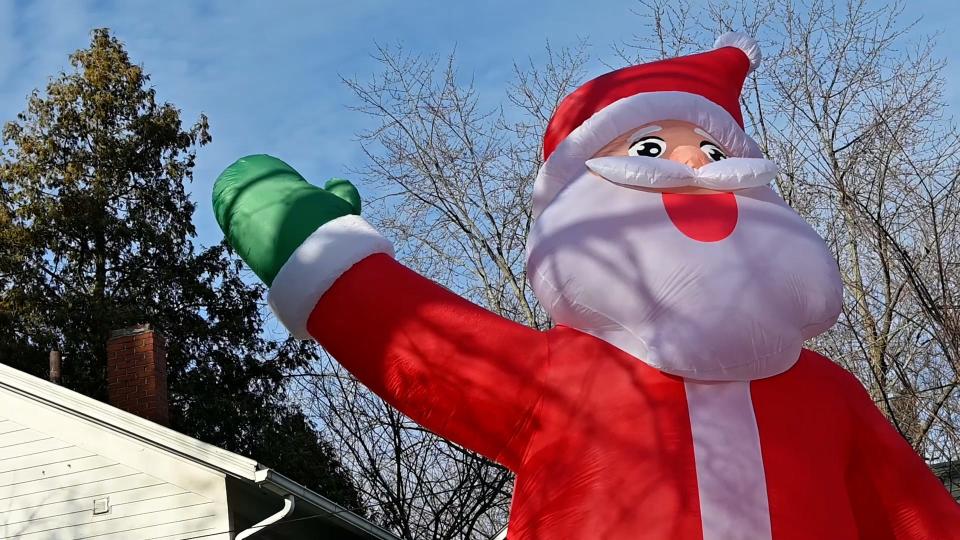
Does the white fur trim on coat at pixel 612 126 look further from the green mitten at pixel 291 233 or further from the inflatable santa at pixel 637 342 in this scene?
the green mitten at pixel 291 233

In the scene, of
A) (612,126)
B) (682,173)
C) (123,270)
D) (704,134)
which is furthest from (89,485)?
(123,270)

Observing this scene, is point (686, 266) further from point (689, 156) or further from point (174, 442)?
point (174, 442)

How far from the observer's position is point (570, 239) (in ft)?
14.8

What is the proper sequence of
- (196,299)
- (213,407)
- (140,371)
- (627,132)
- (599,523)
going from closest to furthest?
(599,523), (627,132), (140,371), (213,407), (196,299)

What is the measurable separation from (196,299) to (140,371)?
10.1 metres

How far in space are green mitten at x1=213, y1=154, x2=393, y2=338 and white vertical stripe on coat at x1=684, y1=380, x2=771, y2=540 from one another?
1.50 metres

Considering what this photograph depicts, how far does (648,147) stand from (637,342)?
3.05 feet

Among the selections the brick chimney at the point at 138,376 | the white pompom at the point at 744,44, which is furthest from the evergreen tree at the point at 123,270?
the white pompom at the point at 744,44

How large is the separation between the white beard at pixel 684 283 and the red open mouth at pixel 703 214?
0.03 metres

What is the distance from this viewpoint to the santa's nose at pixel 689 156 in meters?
4.78

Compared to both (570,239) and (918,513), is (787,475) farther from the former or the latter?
(570,239)

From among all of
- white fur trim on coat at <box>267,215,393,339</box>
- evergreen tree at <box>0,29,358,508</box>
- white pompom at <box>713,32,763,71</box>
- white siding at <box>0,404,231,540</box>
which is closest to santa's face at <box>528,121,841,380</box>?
white fur trim on coat at <box>267,215,393,339</box>

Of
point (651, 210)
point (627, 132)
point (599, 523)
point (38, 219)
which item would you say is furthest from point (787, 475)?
point (38, 219)

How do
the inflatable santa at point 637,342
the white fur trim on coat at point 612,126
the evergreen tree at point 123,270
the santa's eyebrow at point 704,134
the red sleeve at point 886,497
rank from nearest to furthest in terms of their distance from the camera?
the inflatable santa at point 637,342 → the red sleeve at point 886,497 → the white fur trim on coat at point 612,126 → the santa's eyebrow at point 704,134 → the evergreen tree at point 123,270
